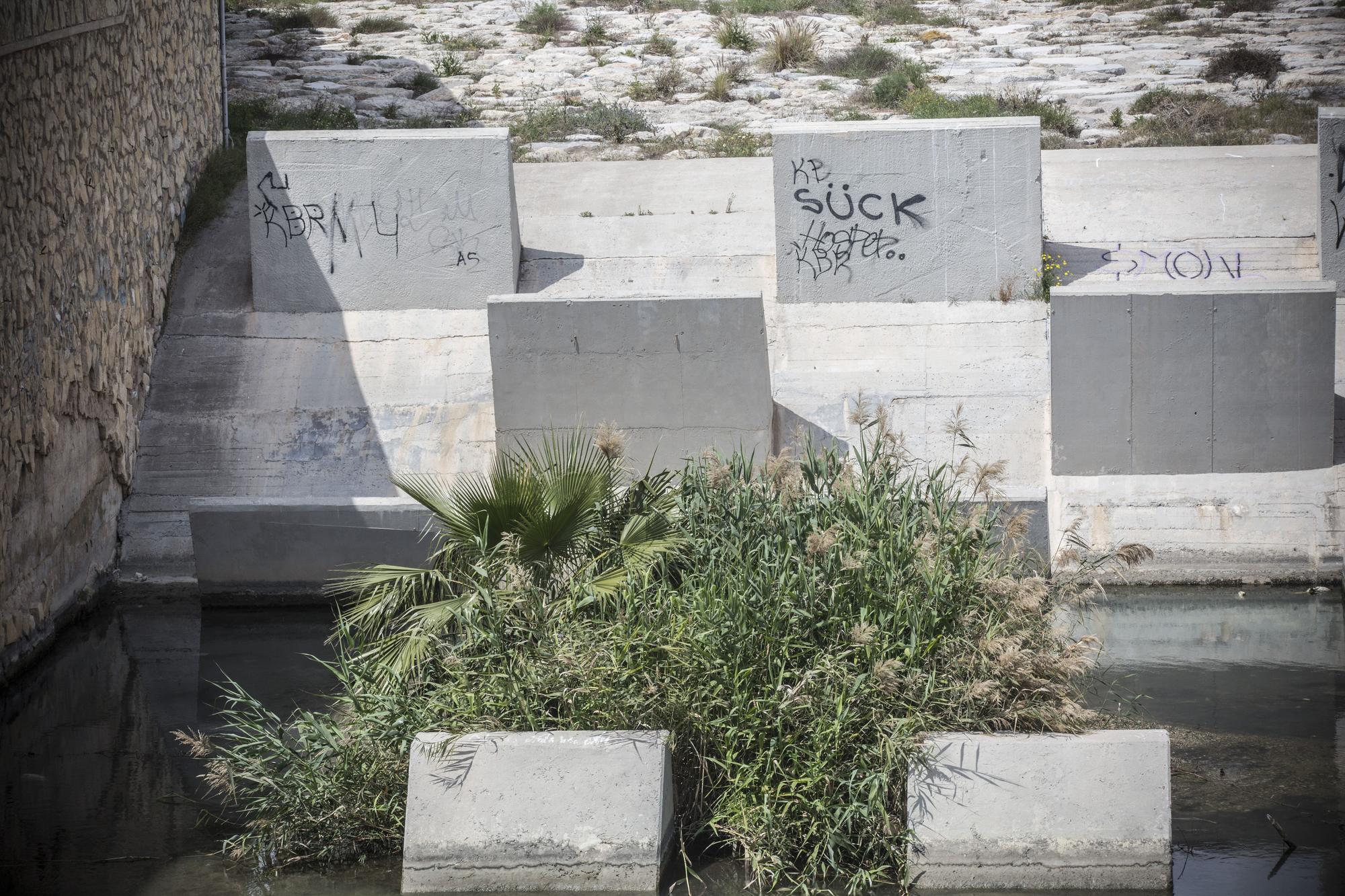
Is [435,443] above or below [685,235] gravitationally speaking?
below

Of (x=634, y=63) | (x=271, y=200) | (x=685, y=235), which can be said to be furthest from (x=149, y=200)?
(x=634, y=63)

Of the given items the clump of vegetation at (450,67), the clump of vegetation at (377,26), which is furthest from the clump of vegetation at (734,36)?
the clump of vegetation at (377,26)

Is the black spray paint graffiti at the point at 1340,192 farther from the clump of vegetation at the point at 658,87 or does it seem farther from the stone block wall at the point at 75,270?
the stone block wall at the point at 75,270

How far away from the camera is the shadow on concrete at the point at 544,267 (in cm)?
1507

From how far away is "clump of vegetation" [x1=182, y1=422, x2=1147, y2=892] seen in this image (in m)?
6.33

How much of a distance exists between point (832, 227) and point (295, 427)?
5870 millimetres

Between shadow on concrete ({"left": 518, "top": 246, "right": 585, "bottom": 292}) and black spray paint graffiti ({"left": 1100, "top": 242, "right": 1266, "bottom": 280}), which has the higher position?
shadow on concrete ({"left": 518, "top": 246, "right": 585, "bottom": 292})

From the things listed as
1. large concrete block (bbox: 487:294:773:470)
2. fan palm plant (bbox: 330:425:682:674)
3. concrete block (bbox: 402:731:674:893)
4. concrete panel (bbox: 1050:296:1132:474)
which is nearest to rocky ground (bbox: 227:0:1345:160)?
large concrete block (bbox: 487:294:773:470)

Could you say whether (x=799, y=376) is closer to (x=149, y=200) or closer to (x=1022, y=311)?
(x=1022, y=311)

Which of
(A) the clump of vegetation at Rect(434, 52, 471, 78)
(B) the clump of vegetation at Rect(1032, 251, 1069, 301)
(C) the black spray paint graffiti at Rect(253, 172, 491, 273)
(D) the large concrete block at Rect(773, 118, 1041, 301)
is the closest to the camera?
(D) the large concrete block at Rect(773, 118, 1041, 301)

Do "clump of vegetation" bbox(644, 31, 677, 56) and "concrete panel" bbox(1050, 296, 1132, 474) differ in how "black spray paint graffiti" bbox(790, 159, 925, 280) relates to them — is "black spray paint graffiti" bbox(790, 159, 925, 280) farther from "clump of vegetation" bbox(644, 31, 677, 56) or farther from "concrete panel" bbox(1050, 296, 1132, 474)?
"clump of vegetation" bbox(644, 31, 677, 56)

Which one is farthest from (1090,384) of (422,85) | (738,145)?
(422,85)

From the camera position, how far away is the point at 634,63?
2362cm

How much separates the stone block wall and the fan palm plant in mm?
4251
